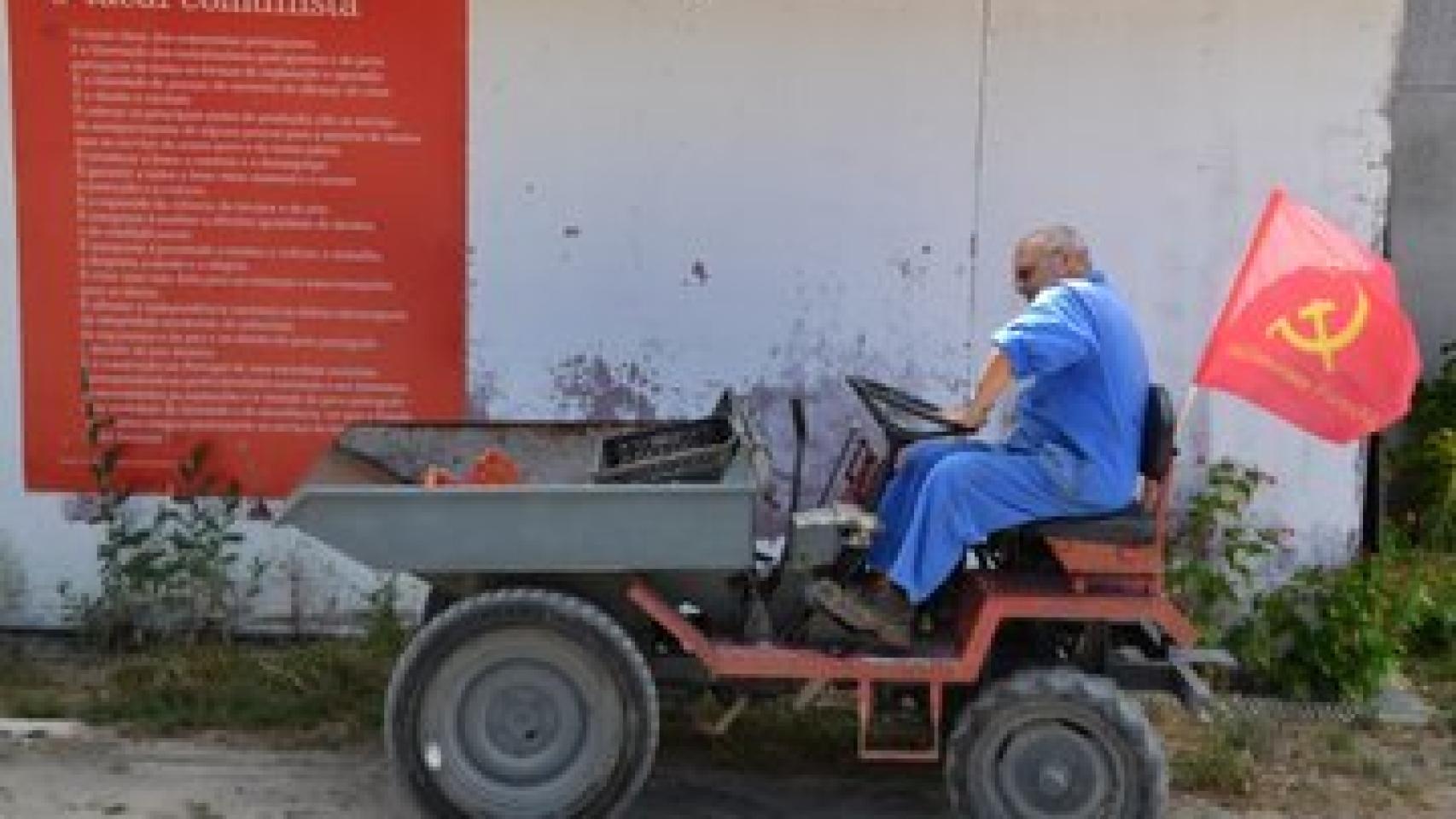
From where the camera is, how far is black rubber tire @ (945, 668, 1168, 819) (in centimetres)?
551

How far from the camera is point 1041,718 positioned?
5.54m

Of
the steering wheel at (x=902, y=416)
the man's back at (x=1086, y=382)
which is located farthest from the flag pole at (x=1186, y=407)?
the steering wheel at (x=902, y=416)

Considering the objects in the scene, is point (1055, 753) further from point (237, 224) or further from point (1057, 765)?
point (237, 224)

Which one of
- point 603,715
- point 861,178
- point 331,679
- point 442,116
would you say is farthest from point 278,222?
point 603,715

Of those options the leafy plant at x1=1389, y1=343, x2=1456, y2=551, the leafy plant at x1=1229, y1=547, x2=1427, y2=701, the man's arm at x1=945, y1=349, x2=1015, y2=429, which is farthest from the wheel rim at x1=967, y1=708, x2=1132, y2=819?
the leafy plant at x1=1389, y1=343, x2=1456, y2=551

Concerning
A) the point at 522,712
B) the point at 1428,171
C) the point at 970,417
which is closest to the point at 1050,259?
the point at 970,417

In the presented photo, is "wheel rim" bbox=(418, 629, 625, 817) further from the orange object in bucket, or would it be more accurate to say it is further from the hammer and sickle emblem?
the hammer and sickle emblem

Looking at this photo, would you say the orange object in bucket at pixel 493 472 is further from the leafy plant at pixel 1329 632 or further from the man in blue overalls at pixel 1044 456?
the leafy plant at pixel 1329 632

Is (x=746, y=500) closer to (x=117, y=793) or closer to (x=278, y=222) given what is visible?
(x=117, y=793)

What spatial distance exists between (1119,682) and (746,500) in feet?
4.30

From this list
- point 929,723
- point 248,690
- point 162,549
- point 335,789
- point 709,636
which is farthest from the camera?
point 162,549

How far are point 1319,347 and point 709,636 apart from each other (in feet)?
6.30

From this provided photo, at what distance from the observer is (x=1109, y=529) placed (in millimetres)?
5539

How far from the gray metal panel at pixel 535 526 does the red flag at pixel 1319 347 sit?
4.88 ft
